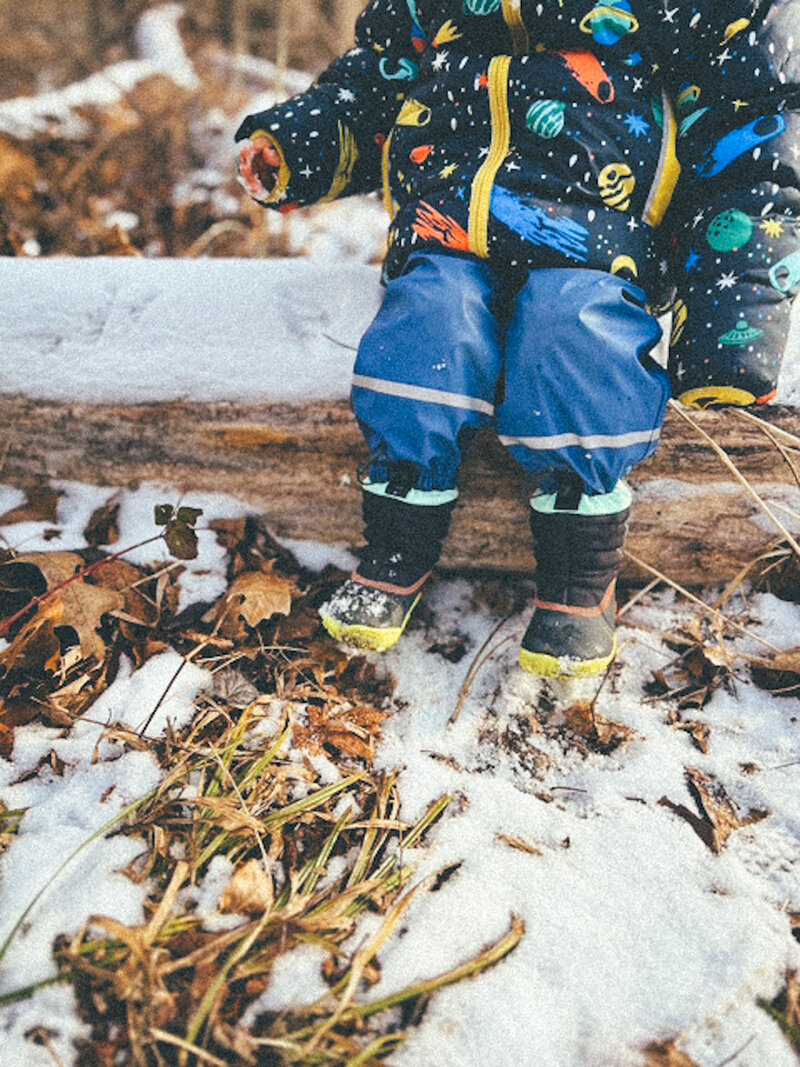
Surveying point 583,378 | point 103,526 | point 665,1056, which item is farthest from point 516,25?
point 665,1056

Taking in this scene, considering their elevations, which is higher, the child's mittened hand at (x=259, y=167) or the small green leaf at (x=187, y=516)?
the child's mittened hand at (x=259, y=167)

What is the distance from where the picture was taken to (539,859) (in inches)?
46.3

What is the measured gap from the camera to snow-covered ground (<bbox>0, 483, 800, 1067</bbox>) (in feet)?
3.15

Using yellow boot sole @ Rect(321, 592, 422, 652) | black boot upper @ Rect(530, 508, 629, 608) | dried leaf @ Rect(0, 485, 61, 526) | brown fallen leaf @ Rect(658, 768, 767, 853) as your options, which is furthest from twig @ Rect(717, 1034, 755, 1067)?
dried leaf @ Rect(0, 485, 61, 526)

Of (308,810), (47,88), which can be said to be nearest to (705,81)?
(308,810)

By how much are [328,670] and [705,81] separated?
4.78ft

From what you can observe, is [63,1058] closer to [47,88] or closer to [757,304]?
[757,304]

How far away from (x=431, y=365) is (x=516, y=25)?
0.76 m

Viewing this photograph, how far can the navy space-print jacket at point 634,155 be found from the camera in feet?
4.35

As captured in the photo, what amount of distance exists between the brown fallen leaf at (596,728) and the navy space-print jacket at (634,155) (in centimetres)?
68

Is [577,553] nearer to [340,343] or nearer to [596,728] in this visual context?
[596,728]

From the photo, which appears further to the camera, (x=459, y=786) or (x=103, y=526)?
(x=103, y=526)

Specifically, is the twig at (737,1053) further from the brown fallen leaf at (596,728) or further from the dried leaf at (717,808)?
the brown fallen leaf at (596,728)

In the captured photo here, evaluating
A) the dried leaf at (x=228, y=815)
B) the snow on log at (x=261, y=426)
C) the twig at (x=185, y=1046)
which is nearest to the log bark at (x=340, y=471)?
the snow on log at (x=261, y=426)
